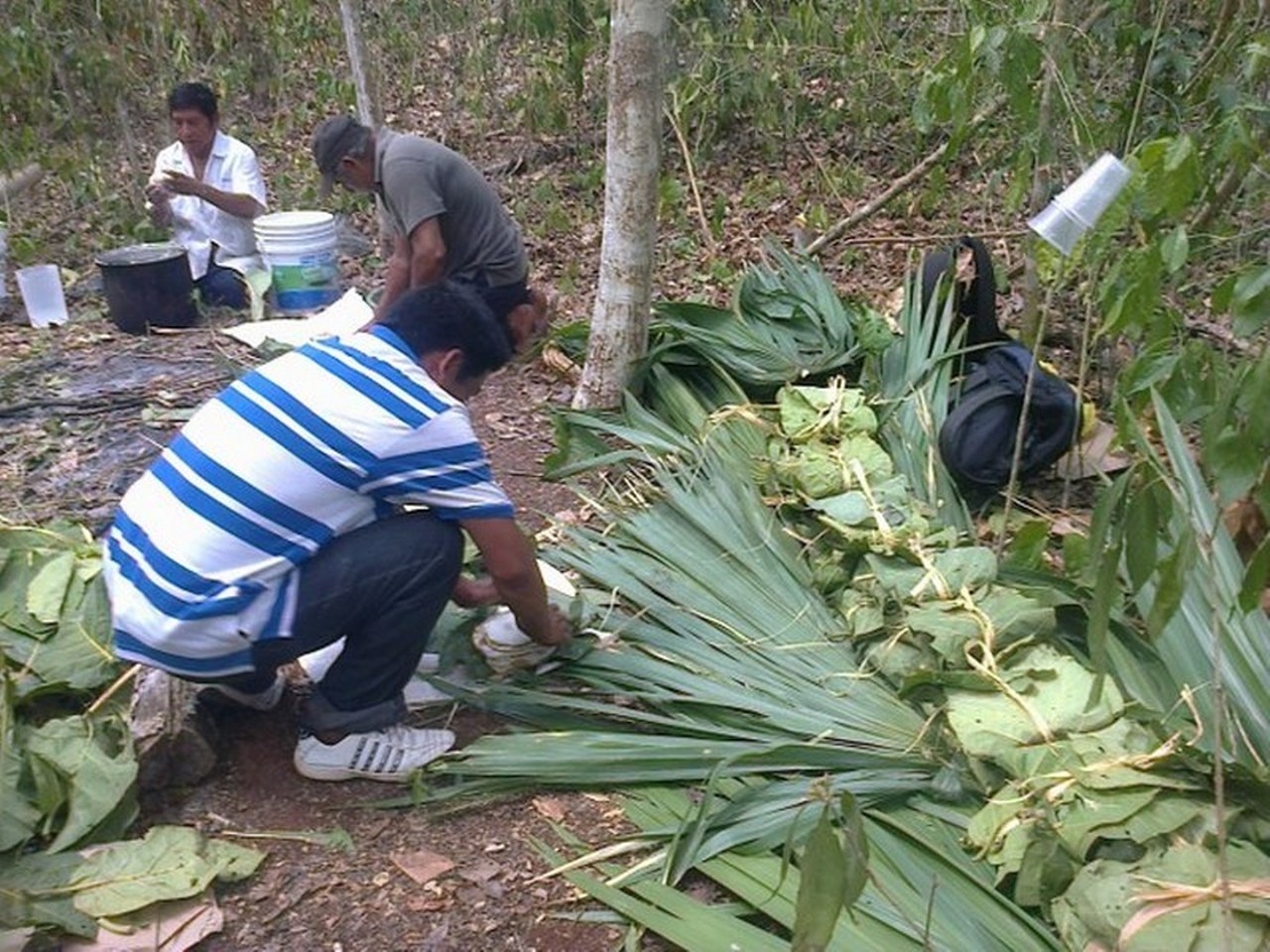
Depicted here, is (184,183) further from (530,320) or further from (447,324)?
(447,324)

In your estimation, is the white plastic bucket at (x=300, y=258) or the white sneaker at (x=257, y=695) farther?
the white plastic bucket at (x=300, y=258)

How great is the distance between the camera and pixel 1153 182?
1982 millimetres

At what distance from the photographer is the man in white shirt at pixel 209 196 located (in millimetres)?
5266

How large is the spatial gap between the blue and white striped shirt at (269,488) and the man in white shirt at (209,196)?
3.35 m

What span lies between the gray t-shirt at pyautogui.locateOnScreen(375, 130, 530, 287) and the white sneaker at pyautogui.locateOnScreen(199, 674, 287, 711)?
194 centimetres

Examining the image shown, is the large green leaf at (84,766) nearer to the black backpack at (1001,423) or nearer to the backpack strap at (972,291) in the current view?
the black backpack at (1001,423)

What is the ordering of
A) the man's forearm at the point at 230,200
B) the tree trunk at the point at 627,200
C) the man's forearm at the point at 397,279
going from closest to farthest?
the tree trunk at the point at 627,200
the man's forearm at the point at 397,279
the man's forearm at the point at 230,200

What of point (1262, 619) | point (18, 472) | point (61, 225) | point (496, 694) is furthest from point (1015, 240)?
point (61, 225)

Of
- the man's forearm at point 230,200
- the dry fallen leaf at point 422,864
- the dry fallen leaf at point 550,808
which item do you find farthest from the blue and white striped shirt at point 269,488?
the man's forearm at point 230,200

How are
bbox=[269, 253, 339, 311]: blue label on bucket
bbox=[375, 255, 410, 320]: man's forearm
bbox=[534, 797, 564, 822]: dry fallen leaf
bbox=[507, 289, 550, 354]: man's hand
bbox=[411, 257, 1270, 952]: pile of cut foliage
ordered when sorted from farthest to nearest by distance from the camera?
bbox=[269, 253, 339, 311]: blue label on bucket, bbox=[375, 255, 410, 320]: man's forearm, bbox=[507, 289, 550, 354]: man's hand, bbox=[534, 797, 564, 822]: dry fallen leaf, bbox=[411, 257, 1270, 952]: pile of cut foliage

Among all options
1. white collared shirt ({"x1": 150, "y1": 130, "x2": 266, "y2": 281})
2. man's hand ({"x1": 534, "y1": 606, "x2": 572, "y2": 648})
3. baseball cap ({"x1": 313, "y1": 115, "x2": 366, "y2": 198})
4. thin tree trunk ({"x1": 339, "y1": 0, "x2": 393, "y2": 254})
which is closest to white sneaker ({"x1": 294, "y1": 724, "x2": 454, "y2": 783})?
man's hand ({"x1": 534, "y1": 606, "x2": 572, "y2": 648})

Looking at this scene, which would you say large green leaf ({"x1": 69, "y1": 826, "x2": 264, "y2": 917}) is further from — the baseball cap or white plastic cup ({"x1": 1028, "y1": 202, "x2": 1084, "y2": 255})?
the baseball cap

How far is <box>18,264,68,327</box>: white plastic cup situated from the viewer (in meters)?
5.27

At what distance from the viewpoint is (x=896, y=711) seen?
8.09 feet
